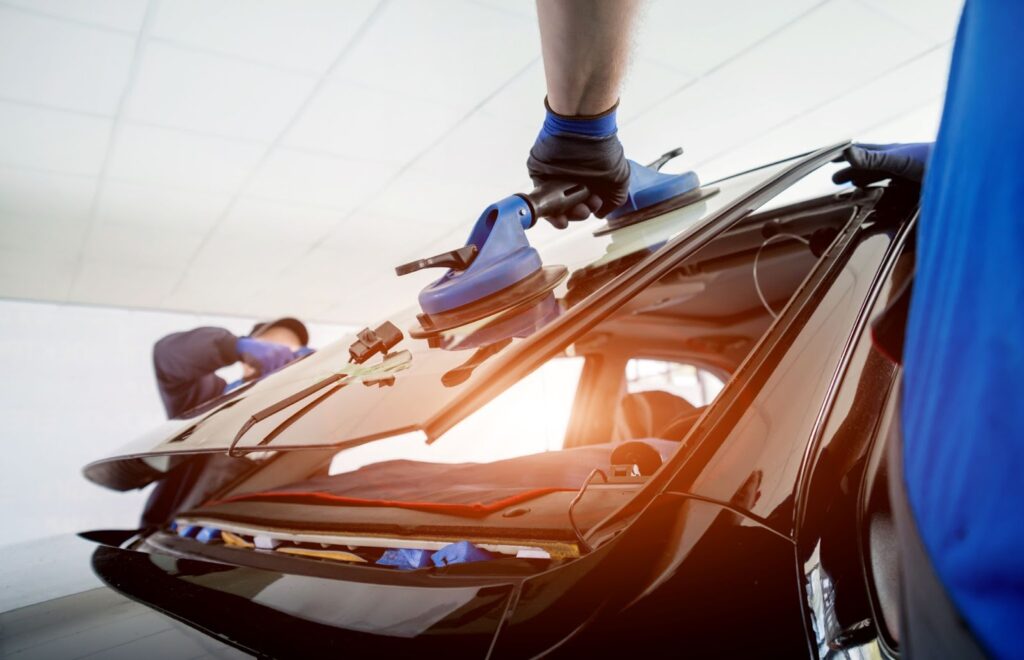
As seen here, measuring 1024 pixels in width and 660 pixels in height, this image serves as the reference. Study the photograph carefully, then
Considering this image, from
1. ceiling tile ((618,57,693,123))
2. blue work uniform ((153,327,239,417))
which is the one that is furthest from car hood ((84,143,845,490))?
ceiling tile ((618,57,693,123))

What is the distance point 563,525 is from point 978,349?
0.43 meters

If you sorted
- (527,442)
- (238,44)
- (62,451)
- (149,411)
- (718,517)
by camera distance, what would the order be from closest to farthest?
(718,517) < (238,44) < (62,451) < (149,411) < (527,442)

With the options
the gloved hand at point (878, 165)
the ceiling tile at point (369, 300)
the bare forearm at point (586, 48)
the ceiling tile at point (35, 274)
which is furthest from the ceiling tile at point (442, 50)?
the ceiling tile at point (35, 274)

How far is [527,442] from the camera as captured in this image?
23.0 feet

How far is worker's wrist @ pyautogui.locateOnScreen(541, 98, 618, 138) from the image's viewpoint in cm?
90

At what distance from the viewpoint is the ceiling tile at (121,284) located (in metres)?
5.23

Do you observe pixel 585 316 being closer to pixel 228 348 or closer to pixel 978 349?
pixel 978 349

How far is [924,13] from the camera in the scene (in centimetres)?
251

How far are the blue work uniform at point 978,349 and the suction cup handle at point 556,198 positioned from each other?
24.8 inches

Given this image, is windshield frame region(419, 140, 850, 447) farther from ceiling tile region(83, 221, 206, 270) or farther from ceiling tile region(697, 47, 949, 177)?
ceiling tile region(83, 221, 206, 270)

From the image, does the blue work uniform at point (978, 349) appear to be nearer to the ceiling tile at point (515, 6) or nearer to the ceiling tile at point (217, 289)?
the ceiling tile at point (515, 6)

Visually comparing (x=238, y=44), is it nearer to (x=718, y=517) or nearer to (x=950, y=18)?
(x=718, y=517)

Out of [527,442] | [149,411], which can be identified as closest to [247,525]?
[527,442]

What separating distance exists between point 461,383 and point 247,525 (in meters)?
0.54
